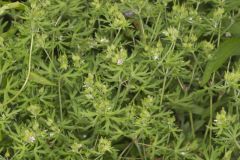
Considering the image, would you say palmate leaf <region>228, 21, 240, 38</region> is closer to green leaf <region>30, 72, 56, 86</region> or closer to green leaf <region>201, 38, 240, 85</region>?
green leaf <region>201, 38, 240, 85</region>

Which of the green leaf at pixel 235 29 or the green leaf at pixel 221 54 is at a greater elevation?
the green leaf at pixel 235 29

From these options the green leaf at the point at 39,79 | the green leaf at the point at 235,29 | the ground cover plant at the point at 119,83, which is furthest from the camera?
the green leaf at the point at 235,29

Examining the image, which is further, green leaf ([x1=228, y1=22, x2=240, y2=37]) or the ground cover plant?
green leaf ([x1=228, y1=22, x2=240, y2=37])

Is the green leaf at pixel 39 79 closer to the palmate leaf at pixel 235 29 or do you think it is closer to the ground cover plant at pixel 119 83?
the ground cover plant at pixel 119 83

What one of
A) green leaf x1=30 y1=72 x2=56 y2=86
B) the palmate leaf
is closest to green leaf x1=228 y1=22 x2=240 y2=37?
the palmate leaf

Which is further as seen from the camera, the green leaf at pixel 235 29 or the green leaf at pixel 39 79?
the green leaf at pixel 235 29

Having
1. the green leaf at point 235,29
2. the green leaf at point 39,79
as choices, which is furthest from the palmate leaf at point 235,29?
the green leaf at point 39,79

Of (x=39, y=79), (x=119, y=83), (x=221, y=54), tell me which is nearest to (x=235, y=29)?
(x=221, y=54)

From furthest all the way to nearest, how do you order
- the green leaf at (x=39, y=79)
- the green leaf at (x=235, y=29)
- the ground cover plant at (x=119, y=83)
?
the green leaf at (x=235, y=29) → the green leaf at (x=39, y=79) → the ground cover plant at (x=119, y=83)
